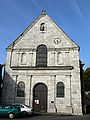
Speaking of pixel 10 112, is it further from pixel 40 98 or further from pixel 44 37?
pixel 44 37

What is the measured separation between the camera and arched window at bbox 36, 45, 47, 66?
19.0m

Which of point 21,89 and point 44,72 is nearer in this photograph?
point 21,89

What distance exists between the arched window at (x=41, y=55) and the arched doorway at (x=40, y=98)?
2.88m

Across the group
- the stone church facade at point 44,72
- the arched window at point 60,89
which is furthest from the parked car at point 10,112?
the arched window at point 60,89

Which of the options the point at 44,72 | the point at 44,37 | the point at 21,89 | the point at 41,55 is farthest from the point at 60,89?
the point at 44,37

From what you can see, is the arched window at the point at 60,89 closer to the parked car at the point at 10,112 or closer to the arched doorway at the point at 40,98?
the arched doorway at the point at 40,98

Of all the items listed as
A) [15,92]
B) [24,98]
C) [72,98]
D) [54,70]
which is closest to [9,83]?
[15,92]

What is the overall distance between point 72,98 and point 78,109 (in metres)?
1.42

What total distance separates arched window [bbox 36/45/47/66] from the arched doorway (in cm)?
288

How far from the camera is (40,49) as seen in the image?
19.8 m

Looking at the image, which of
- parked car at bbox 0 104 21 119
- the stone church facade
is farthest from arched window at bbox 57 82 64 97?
parked car at bbox 0 104 21 119

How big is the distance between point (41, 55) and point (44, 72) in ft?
8.35

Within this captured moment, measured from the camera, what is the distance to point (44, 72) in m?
18.4

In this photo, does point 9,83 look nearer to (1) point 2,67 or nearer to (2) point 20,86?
(2) point 20,86
